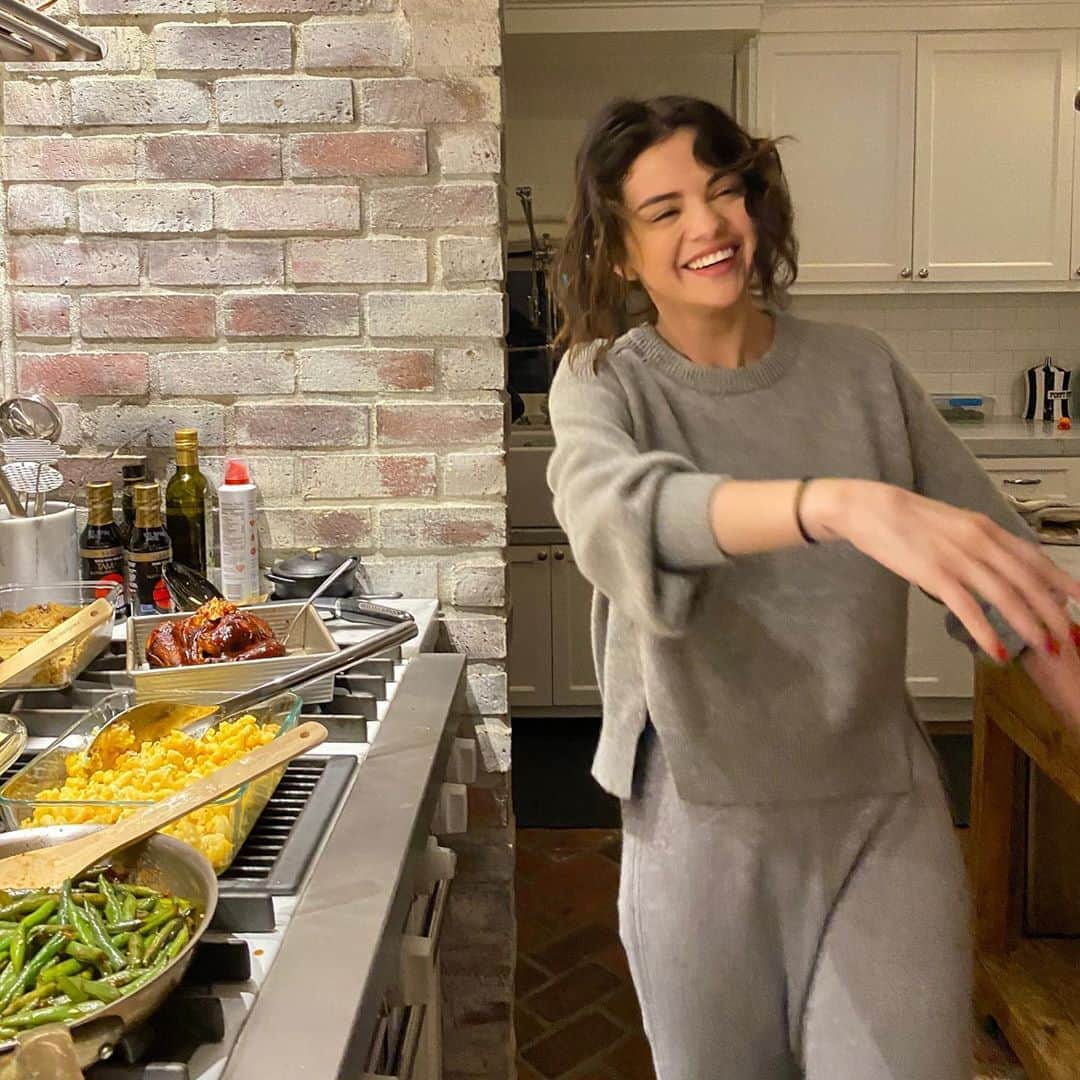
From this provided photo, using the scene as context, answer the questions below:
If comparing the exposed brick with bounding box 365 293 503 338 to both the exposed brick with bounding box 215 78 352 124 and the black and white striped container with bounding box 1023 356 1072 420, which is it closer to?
the exposed brick with bounding box 215 78 352 124

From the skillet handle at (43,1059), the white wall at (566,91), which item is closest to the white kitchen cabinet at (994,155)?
the white wall at (566,91)

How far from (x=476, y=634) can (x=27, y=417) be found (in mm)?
771

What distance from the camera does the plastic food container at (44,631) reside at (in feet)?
4.95

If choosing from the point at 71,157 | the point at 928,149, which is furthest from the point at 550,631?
the point at 71,157

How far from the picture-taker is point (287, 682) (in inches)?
54.9

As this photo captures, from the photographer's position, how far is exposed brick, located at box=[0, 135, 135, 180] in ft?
6.47

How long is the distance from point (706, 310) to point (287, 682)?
0.61 metres

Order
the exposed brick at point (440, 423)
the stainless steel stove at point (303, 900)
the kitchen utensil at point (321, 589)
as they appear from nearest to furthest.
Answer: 1. the stainless steel stove at point (303, 900)
2. the kitchen utensil at point (321, 589)
3. the exposed brick at point (440, 423)

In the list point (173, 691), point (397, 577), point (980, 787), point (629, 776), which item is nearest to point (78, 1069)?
point (629, 776)

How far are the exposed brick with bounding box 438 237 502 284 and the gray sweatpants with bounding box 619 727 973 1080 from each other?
1.00m

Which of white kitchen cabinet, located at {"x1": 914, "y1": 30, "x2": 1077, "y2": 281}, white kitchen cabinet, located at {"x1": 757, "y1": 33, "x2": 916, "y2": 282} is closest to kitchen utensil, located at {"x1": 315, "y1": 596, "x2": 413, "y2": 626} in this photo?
white kitchen cabinet, located at {"x1": 757, "y1": 33, "x2": 916, "y2": 282}

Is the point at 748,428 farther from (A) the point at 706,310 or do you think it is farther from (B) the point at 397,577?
(B) the point at 397,577

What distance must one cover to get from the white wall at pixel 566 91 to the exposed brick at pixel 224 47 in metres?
2.58

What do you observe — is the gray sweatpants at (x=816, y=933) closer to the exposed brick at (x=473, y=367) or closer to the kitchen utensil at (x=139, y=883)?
the kitchen utensil at (x=139, y=883)
